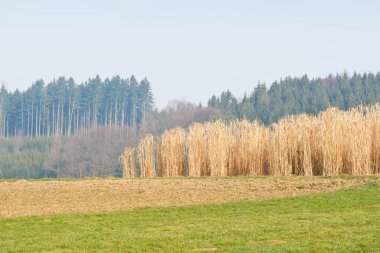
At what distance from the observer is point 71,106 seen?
349 ft

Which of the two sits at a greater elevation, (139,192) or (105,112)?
(105,112)

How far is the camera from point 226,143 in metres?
28.1

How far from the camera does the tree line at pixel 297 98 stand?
71062 millimetres

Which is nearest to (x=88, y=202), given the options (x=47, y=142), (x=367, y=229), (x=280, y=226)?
(x=280, y=226)

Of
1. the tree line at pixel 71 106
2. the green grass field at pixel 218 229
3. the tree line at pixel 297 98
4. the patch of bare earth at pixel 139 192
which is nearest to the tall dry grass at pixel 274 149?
the patch of bare earth at pixel 139 192

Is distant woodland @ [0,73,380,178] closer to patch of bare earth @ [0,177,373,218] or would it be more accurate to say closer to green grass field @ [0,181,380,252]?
patch of bare earth @ [0,177,373,218]

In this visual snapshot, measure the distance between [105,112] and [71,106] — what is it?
537 centimetres

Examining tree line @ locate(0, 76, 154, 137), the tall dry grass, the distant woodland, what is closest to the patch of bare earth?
the tall dry grass

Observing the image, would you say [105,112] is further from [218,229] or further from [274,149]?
[218,229]

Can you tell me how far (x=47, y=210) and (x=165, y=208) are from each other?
315cm

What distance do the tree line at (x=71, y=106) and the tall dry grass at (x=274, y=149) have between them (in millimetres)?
74744

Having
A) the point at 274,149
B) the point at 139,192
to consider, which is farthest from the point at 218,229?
the point at 274,149

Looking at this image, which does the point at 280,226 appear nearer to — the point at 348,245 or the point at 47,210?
the point at 348,245

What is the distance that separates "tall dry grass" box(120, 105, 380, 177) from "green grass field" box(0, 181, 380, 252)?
699 cm
